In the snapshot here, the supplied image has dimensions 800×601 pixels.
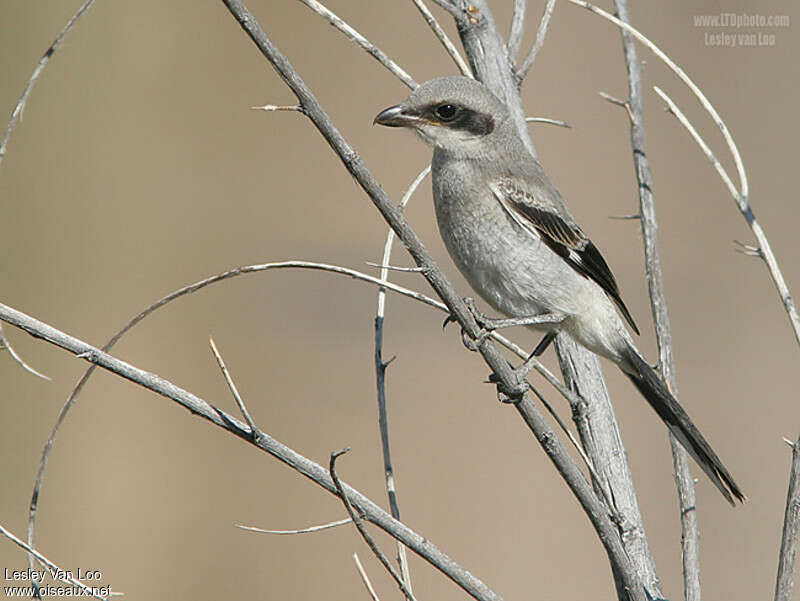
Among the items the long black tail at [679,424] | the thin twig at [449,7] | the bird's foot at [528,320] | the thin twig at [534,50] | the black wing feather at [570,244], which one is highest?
the thin twig at [449,7]

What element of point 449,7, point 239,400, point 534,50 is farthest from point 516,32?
point 239,400

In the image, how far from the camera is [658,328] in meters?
1.80

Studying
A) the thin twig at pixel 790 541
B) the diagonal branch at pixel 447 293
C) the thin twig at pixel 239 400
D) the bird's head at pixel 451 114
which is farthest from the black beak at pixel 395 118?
the thin twig at pixel 790 541

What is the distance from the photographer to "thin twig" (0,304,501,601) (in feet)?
4.15

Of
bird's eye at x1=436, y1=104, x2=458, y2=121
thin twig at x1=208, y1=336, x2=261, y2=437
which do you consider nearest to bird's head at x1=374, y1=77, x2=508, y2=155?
bird's eye at x1=436, y1=104, x2=458, y2=121

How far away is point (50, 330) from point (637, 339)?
2.92 m

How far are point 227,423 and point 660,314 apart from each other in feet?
3.07

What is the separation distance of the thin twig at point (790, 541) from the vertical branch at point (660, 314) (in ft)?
0.71

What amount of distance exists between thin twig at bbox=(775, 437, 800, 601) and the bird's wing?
2.76ft

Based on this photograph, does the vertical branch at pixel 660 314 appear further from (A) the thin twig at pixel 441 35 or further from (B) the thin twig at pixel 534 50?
(A) the thin twig at pixel 441 35

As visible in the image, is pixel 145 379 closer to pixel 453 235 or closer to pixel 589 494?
pixel 589 494

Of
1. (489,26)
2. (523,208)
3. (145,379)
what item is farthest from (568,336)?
(145,379)

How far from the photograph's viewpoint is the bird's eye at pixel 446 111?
2.20 meters

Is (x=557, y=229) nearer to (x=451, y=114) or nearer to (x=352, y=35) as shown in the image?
(x=451, y=114)
